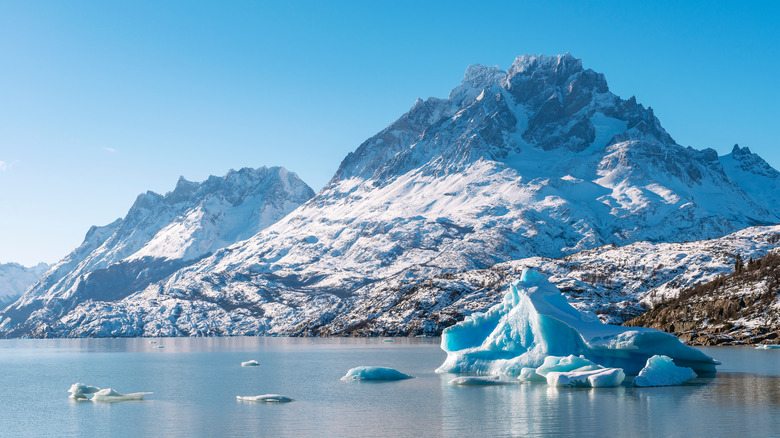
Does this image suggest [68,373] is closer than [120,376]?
No

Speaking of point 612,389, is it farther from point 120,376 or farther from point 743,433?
point 120,376

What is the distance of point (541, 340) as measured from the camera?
81.2 meters

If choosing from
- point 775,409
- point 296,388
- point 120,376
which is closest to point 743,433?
point 775,409

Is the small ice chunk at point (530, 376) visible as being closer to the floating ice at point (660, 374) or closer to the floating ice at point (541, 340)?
the floating ice at point (541, 340)

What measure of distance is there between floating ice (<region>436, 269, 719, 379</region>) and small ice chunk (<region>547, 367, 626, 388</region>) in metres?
4.09

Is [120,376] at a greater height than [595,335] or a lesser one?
lesser

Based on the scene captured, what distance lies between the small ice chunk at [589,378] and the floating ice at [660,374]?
234 cm

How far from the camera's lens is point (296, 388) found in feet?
279

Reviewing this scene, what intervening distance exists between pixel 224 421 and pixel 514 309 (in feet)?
143

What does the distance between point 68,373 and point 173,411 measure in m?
71.0

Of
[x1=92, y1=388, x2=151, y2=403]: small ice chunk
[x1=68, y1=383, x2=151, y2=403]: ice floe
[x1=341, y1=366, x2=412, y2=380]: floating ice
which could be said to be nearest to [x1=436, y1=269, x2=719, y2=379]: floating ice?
[x1=341, y1=366, x2=412, y2=380]: floating ice

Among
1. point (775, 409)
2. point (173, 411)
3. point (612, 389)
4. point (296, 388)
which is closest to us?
point (775, 409)

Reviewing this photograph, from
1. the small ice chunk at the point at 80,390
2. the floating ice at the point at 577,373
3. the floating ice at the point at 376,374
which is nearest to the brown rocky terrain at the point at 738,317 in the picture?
the floating ice at the point at 376,374

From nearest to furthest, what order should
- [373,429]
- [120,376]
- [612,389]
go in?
[373,429], [612,389], [120,376]
